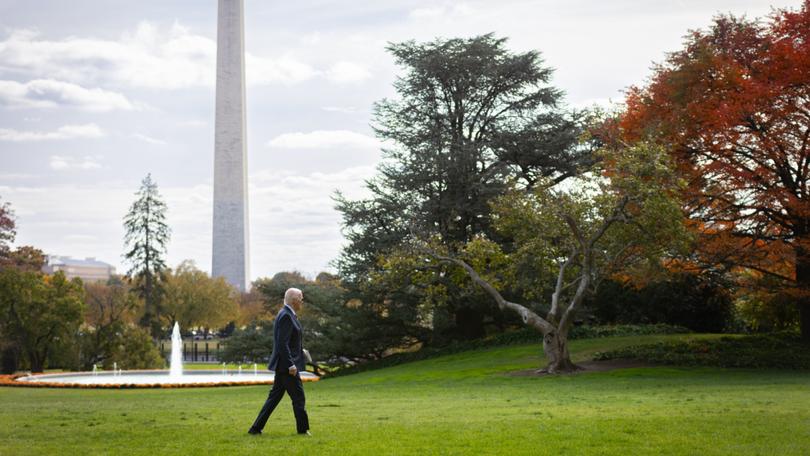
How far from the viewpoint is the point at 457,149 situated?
32.0 m

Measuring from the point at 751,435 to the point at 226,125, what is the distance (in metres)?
55.6

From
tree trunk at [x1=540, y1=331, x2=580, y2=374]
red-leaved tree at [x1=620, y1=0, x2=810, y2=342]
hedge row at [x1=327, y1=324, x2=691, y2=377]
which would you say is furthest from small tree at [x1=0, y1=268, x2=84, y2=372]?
red-leaved tree at [x1=620, y1=0, x2=810, y2=342]

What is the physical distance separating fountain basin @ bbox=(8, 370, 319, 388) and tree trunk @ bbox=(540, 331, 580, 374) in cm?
1051

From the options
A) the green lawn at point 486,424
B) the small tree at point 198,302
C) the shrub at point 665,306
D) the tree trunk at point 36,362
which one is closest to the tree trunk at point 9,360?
the tree trunk at point 36,362

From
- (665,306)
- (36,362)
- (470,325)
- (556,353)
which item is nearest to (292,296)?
(556,353)

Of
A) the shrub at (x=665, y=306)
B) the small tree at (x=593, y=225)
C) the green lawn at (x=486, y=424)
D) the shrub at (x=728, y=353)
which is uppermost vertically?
the small tree at (x=593, y=225)

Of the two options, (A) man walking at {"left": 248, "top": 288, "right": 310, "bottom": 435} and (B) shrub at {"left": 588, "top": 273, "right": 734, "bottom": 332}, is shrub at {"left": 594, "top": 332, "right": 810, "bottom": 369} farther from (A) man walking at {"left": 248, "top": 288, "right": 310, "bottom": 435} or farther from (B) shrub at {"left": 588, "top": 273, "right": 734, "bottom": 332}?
(A) man walking at {"left": 248, "top": 288, "right": 310, "bottom": 435}

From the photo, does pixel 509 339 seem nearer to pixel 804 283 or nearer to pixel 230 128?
pixel 804 283

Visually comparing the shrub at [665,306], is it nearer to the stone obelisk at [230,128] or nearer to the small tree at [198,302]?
the small tree at [198,302]

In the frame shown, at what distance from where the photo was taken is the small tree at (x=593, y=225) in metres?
20.4

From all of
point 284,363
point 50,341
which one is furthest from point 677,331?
point 50,341

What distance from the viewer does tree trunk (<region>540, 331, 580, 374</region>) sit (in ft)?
72.5

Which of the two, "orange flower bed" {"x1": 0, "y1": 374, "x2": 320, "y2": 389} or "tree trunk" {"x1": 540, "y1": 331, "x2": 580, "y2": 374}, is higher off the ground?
"tree trunk" {"x1": 540, "y1": 331, "x2": 580, "y2": 374}

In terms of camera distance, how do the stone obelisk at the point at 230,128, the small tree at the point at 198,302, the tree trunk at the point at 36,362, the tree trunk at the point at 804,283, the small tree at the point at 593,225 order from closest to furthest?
the small tree at the point at 593,225
the tree trunk at the point at 804,283
the tree trunk at the point at 36,362
the small tree at the point at 198,302
the stone obelisk at the point at 230,128
